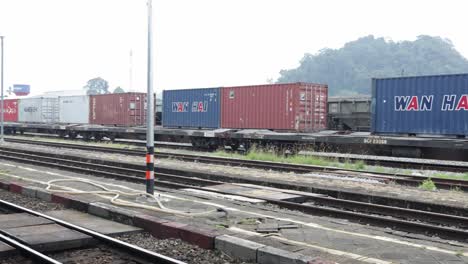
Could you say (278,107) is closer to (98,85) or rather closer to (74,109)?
(74,109)

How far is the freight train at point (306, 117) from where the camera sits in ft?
52.0

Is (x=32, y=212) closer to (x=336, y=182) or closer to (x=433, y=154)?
(x=336, y=182)

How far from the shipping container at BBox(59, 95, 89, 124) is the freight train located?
0.20 m

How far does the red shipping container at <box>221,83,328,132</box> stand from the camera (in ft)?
67.7

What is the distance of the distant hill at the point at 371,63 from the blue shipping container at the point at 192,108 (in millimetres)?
57396

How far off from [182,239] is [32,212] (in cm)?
291

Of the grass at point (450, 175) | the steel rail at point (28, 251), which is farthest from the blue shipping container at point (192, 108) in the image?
the steel rail at point (28, 251)

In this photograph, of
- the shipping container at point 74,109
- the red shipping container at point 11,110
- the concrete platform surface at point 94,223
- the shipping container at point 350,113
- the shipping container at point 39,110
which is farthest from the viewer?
the red shipping container at point 11,110

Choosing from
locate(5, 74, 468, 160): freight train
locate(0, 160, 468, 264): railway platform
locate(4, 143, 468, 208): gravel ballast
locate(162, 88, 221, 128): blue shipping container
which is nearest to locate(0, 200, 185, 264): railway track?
locate(0, 160, 468, 264): railway platform

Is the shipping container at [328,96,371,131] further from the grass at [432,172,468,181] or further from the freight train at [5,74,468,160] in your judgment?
the grass at [432,172,468,181]

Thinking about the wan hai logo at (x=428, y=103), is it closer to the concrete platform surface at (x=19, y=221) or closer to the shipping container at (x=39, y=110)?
the concrete platform surface at (x=19, y=221)

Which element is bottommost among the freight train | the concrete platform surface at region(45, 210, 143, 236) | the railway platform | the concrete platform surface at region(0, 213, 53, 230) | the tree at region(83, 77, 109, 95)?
the concrete platform surface at region(45, 210, 143, 236)

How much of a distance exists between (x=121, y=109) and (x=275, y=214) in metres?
25.0

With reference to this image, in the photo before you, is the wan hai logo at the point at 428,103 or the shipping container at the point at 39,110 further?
the shipping container at the point at 39,110
